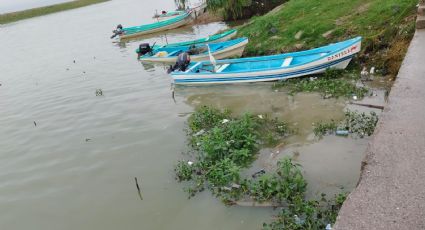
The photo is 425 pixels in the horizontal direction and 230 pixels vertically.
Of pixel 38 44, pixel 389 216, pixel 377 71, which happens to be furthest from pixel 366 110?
pixel 38 44

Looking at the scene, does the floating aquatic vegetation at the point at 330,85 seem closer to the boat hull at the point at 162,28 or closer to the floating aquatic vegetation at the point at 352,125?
the floating aquatic vegetation at the point at 352,125

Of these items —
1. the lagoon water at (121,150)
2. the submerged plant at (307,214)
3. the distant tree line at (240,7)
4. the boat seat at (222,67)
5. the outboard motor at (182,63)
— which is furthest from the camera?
the distant tree line at (240,7)

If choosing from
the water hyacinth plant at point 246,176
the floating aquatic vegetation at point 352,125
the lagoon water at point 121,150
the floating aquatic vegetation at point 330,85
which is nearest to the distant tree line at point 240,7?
the lagoon water at point 121,150

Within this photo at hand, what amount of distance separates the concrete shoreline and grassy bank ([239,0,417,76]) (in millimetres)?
5344

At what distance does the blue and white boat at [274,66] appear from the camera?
12.1 m

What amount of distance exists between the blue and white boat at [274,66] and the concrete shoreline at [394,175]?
5064 millimetres

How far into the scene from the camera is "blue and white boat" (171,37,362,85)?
12086mm

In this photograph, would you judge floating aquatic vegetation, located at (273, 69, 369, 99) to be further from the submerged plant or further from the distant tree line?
the distant tree line

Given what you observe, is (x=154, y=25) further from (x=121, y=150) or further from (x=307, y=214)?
(x=307, y=214)

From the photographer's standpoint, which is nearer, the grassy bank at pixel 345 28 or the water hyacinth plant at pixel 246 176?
the water hyacinth plant at pixel 246 176

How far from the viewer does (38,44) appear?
33.1 meters

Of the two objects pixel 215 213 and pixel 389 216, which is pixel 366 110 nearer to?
pixel 215 213

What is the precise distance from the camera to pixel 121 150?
10.1 m

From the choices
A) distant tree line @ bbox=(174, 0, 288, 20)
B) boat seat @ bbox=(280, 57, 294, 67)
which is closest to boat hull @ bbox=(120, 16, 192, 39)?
distant tree line @ bbox=(174, 0, 288, 20)
